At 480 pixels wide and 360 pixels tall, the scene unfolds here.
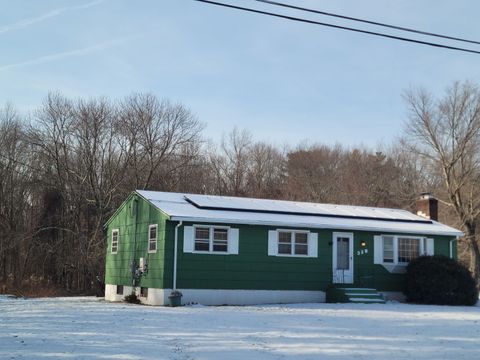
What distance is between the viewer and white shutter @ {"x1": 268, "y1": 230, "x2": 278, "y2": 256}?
21.4 meters

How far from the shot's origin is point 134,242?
2312cm

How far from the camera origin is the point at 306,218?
74.7 ft

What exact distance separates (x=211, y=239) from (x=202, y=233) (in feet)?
A: 1.26

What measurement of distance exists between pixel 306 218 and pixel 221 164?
29072mm

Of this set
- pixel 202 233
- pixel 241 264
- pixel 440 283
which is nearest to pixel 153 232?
pixel 202 233

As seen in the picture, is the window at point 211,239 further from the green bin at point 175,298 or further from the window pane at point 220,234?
the green bin at point 175,298

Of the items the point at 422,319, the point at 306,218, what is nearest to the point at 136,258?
the point at 306,218

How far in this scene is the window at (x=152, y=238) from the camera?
68.8 feet

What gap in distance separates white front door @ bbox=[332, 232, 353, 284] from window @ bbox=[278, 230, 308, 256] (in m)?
1.27

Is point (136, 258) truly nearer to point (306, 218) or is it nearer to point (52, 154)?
point (306, 218)

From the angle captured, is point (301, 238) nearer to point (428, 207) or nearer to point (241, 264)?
point (241, 264)

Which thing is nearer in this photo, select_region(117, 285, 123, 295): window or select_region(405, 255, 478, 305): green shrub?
select_region(405, 255, 478, 305): green shrub

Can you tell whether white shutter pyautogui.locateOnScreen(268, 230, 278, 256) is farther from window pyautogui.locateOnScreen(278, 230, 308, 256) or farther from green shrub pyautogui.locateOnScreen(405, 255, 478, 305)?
green shrub pyautogui.locateOnScreen(405, 255, 478, 305)

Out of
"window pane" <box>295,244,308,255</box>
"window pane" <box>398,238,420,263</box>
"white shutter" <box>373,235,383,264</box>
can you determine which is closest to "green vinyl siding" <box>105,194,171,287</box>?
"window pane" <box>295,244,308,255</box>
